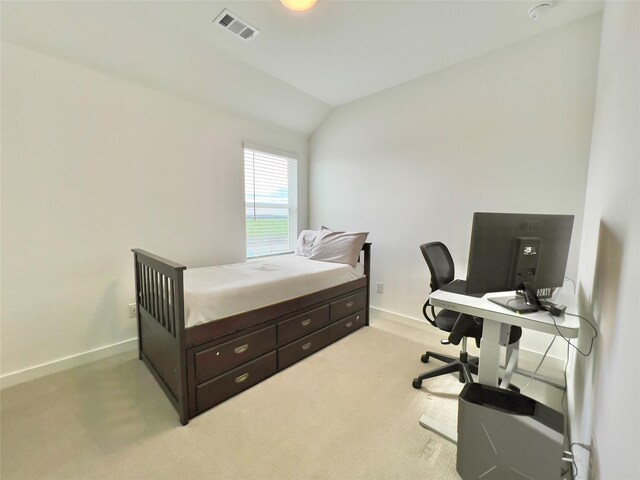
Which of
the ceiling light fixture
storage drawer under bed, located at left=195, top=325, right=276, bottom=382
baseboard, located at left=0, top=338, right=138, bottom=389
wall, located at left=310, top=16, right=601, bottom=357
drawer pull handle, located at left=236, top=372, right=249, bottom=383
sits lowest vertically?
baseboard, located at left=0, top=338, right=138, bottom=389

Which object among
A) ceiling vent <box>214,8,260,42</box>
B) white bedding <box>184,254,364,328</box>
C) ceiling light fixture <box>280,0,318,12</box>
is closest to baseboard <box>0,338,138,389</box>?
white bedding <box>184,254,364,328</box>

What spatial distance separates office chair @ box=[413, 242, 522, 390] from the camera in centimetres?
168

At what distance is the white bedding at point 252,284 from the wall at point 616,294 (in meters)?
1.72

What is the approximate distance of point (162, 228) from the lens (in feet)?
8.30

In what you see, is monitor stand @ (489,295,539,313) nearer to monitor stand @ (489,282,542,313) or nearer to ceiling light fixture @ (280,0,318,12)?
monitor stand @ (489,282,542,313)

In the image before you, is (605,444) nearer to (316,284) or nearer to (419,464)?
(419,464)

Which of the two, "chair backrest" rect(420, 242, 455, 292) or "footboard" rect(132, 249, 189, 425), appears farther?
"chair backrest" rect(420, 242, 455, 292)

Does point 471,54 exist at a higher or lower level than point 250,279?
higher

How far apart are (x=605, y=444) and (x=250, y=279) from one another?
6.35 feet

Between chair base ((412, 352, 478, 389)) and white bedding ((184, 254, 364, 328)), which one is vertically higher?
white bedding ((184, 254, 364, 328))

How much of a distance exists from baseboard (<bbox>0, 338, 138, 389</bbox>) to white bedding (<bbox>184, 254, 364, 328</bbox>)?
871 mm

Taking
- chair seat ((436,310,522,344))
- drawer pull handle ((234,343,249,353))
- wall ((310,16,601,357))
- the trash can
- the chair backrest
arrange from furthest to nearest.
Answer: wall ((310,16,601,357)), the chair backrest, drawer pull handle ((234,343,249,353)), chair seat ((436,310,522,344)), the trash can

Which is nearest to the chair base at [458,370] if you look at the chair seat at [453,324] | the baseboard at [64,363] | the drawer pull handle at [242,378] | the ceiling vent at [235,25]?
the chair seat at [453,324]

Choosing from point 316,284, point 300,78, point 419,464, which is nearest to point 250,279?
point 316,284
